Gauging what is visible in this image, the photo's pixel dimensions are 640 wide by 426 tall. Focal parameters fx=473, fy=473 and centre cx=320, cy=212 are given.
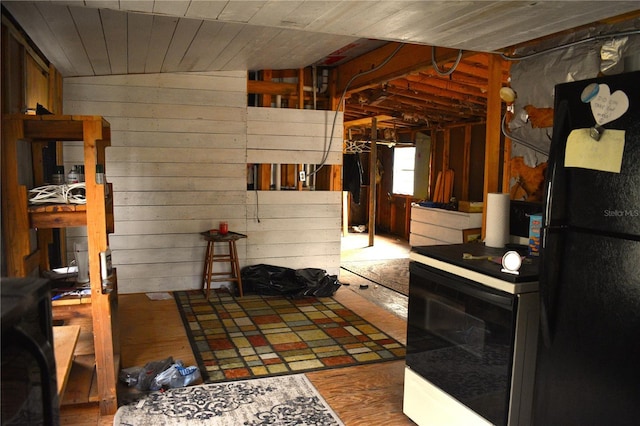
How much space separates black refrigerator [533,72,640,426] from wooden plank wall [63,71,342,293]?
12.3 ft

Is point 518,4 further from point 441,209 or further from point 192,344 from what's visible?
point 441,209

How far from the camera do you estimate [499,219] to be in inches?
99.8

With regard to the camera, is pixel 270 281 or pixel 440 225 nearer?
pixel 270 281

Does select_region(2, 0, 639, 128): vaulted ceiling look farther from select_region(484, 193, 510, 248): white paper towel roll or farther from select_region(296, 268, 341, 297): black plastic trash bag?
select_region(296, 268, 341, 297): black plastic trash bag

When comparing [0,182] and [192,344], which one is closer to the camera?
[0,182]

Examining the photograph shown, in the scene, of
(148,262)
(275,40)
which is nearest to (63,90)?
(148,262)

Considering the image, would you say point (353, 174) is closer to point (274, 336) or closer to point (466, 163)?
point (466, 163)

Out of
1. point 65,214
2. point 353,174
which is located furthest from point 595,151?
point 353,174

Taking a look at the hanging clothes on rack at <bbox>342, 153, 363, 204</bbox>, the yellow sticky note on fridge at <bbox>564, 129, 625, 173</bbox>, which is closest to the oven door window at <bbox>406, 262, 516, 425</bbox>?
the yellow sticky note on fridge at <bbox>564, 129, 625, 173</bbox>

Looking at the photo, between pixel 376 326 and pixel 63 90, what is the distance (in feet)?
11.7

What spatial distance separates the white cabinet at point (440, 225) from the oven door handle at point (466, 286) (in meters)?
4.45

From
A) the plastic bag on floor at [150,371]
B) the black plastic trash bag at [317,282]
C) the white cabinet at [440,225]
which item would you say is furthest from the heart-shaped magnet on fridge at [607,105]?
the white cabinet at [440,225]

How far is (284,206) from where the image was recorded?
209 inches

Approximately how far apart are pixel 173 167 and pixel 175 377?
2.56 meters
